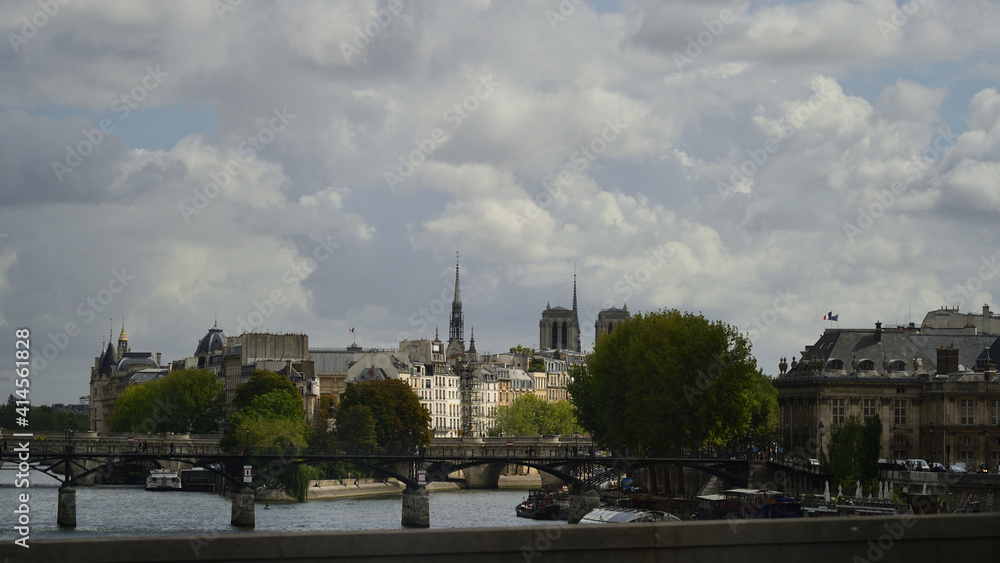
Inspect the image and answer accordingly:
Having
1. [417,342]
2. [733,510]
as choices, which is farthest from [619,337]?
[417,342]

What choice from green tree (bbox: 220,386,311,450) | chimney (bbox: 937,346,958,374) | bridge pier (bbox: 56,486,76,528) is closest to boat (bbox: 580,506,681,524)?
bridge pier (bbox: 56,486,76,528)

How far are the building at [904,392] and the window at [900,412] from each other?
0.20 feet

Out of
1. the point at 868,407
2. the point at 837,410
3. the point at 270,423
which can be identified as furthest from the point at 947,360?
the point at 270,423

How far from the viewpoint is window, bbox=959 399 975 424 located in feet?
290

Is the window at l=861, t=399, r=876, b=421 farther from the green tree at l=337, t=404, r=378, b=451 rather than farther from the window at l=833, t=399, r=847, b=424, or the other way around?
the green tree at l=337, t=404, r=378, b=451

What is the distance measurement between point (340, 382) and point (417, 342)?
1790 centimetres

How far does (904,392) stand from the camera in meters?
91.3

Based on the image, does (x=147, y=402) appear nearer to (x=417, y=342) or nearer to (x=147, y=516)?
(x=417, y=342)

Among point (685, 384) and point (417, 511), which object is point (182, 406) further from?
point (685, 384)

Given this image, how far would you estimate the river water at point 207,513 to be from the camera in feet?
244

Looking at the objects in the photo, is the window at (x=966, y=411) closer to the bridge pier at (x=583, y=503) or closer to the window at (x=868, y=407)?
the window at (x=868, y=407)

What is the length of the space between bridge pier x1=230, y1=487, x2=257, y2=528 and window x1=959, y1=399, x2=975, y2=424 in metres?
41.2

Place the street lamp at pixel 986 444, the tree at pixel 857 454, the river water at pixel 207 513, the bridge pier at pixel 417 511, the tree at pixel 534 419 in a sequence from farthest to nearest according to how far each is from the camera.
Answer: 1. the tree at pixel 534 419
2. the street lamp at pixel 986 444
3. the bridge pier at pixel 417 511
4. the river water at pixel 207 513
5. the tree at pixel 857 454

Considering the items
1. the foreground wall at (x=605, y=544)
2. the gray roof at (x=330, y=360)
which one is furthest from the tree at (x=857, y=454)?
the gray roof at (x=330, y=360)
